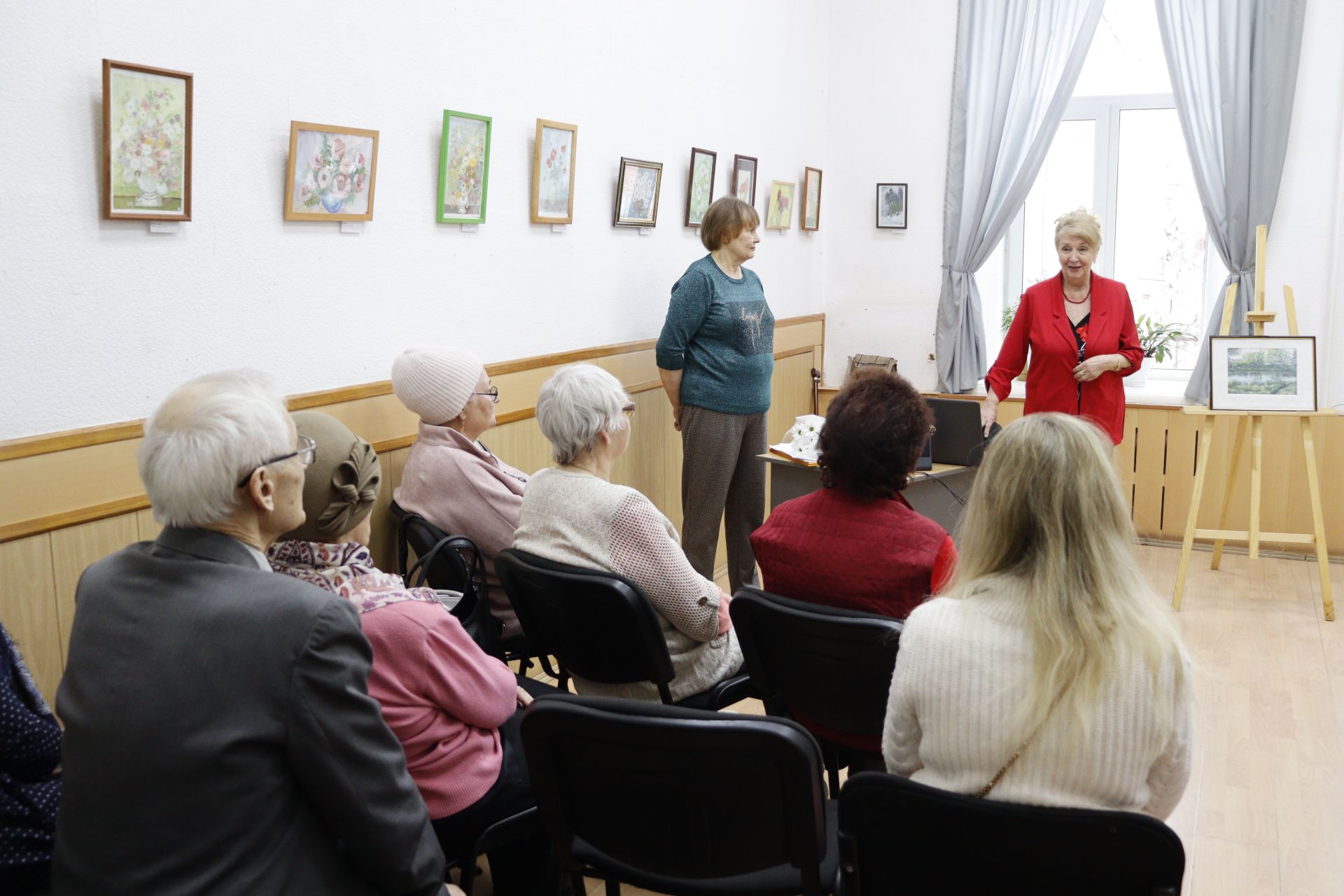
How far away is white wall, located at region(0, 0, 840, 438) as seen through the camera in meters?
2.16

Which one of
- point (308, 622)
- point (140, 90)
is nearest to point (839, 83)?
point (140, 90)

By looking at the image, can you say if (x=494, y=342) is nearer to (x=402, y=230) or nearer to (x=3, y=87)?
(x=402, y=230)

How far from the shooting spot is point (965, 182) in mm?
6133

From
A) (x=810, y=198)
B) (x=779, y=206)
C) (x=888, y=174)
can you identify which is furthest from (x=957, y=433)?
(x=888, y=174)

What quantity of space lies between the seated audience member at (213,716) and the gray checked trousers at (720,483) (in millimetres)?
2997

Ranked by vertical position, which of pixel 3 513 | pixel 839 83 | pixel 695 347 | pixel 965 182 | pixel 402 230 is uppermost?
pixel 839 83

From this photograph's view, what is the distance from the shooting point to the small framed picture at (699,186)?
480 centimetres

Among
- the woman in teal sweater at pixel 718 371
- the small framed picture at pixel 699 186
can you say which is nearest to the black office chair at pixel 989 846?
the woman in teal sweater at pixel 718 371

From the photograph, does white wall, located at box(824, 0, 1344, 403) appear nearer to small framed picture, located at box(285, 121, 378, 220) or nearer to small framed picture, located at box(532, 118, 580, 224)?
small framed picture, located at box(532, 118, 580, 224)

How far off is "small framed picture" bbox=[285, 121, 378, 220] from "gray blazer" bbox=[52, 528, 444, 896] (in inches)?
61.0

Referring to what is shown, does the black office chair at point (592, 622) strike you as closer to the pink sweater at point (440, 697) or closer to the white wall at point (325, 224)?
the pink sweater at point (440, 697)

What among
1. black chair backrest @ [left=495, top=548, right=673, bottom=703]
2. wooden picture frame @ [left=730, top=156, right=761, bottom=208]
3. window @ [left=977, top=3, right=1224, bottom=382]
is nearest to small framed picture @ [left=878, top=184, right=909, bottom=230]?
window @ [left=977, top=3, right=1224, bottom=382]

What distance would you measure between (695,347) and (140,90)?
7.91 ft

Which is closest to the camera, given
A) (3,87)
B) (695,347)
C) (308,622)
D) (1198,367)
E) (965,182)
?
(308,622)
